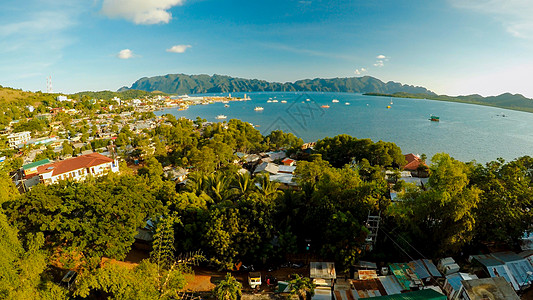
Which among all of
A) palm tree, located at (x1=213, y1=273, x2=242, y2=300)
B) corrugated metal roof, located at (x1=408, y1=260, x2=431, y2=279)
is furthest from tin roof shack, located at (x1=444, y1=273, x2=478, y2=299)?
palm tree, located at (x1=213, y1=273, x2=242, y2=300)

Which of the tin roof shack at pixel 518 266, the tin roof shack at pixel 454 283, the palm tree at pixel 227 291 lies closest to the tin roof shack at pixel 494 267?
the tin roof shack at pixel 518 266

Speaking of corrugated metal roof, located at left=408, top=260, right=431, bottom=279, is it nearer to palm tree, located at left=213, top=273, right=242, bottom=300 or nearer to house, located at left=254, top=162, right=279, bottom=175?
palm tree, located at left=213, top=273, right=242, bottom=300

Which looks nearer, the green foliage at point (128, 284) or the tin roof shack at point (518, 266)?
the green foliage at point (128, 284)

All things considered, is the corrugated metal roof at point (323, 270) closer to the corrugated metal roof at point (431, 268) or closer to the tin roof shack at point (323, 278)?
the tin roof shack at point (323, 278)

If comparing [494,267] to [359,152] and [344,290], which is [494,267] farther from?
[359,152]

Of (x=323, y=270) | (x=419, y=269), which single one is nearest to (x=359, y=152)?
(x=419, y=269)

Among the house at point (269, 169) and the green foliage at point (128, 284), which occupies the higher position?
the green foliage at point (128, 284)

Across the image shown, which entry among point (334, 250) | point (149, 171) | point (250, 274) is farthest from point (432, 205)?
point (149, 171)
